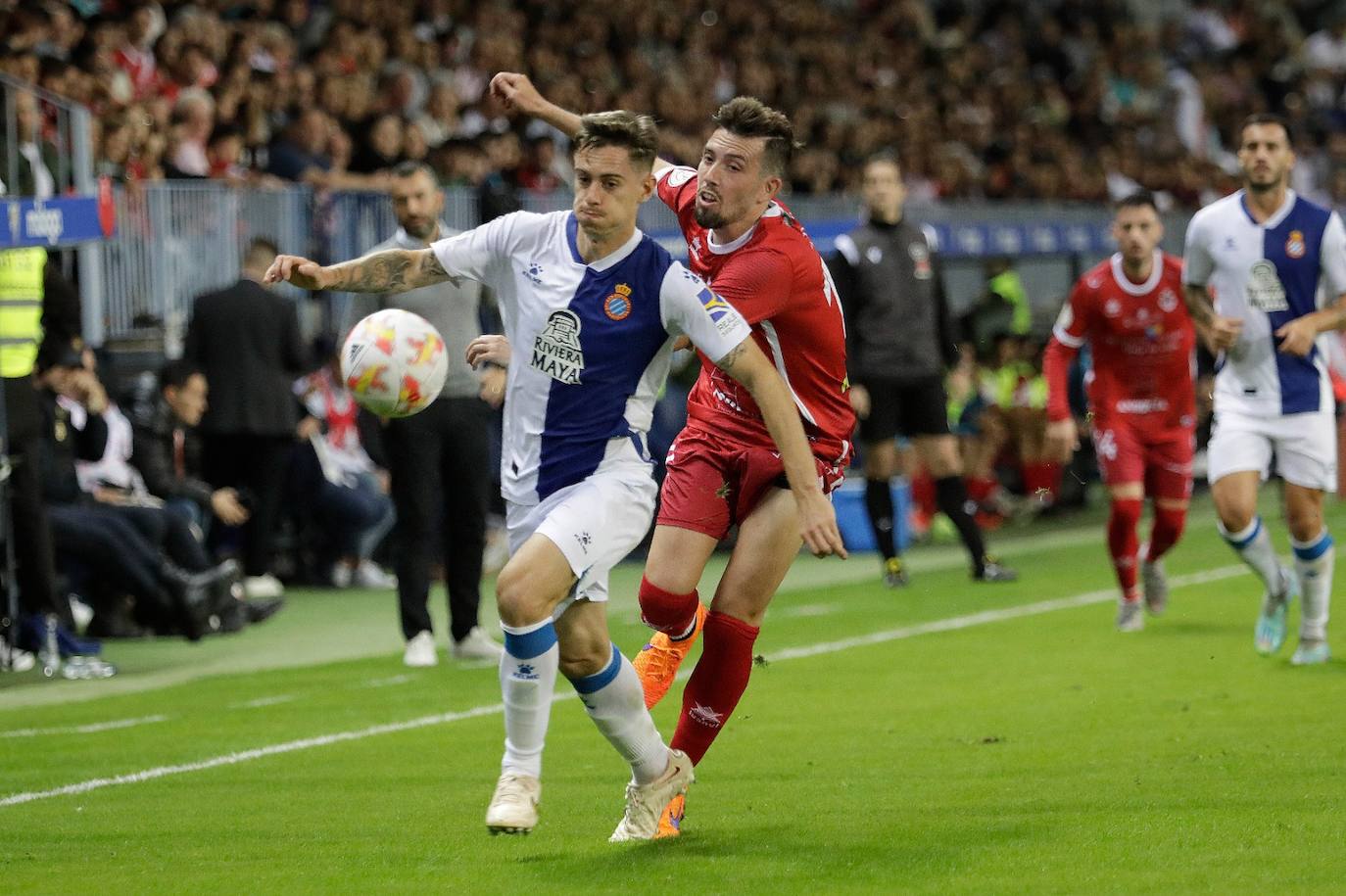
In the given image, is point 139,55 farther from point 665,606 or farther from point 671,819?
point 671,819

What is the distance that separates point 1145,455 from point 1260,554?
1.72m

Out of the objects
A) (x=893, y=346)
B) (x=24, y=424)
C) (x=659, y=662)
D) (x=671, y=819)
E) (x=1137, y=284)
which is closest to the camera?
(x=671, y=819)

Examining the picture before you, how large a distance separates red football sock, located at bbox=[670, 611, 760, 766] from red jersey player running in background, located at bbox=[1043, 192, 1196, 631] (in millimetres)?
5460

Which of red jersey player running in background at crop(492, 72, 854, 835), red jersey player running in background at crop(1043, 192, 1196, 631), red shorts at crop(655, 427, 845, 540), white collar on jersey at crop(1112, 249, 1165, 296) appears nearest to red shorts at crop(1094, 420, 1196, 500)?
red jersey player running in background at crop(1043, 192, 1196, 631)

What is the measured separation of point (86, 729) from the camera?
362 inches

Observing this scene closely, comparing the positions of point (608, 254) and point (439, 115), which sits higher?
point (439, 115)

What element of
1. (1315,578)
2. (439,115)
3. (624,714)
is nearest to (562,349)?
(624,714)

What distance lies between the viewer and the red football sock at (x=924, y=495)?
58.1ft

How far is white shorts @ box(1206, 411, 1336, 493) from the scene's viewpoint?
970 cm

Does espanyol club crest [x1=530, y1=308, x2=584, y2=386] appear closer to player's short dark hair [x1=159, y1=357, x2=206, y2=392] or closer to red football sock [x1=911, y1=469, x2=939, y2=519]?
player's short dark hair [x1=159, y1=357, x2=206, y2=392]

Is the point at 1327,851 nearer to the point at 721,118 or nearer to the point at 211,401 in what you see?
the point at 721,118

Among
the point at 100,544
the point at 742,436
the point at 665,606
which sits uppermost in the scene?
the point at 742,436

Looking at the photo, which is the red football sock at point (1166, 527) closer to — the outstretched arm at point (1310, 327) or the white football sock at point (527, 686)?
the outstretched arm at point (1310, 327)

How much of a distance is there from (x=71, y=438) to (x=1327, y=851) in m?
8.85
